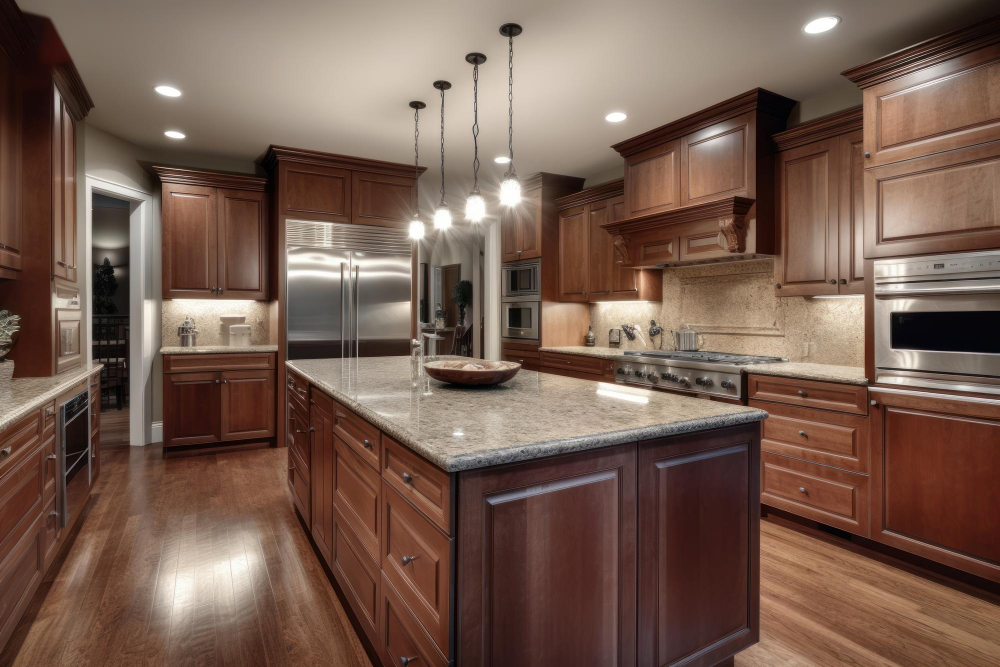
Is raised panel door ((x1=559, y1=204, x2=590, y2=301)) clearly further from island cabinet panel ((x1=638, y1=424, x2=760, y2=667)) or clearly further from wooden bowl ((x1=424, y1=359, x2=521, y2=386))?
island cabinet panel ((x1=638, y1=424, x2=760, y2=667))

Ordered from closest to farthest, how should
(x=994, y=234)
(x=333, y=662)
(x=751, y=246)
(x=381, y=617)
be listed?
(x=381, y=617), (x=333, y=662), (x=994, y=234), (x=751, y=246)

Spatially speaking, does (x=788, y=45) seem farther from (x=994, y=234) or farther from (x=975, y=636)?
(x=975, y=636)

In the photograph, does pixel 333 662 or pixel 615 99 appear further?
pixel 615 99

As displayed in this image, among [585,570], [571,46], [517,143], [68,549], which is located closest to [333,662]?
[585,570]

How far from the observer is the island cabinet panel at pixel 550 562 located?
126 cm

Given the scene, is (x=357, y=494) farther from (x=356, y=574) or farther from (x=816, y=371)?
(x=816, y=371)

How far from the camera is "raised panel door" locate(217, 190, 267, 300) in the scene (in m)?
4.88

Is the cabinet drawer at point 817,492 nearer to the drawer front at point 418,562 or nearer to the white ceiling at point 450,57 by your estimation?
the drawer front at point 418,562

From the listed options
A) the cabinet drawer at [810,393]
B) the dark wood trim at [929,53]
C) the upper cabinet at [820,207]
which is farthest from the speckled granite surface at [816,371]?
the dark wood trim at [929,53]

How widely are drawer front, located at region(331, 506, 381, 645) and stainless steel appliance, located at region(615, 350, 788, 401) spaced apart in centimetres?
241

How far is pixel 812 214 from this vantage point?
3.24 metres

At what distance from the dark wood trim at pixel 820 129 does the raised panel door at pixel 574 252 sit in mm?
1916

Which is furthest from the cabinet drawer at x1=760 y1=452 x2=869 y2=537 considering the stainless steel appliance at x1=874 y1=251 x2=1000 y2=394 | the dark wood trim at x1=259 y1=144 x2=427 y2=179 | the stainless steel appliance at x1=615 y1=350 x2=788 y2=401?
the dark wood trim at x1=259 y1=144 x2=427 y2=179

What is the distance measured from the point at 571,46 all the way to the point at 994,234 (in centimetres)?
212
